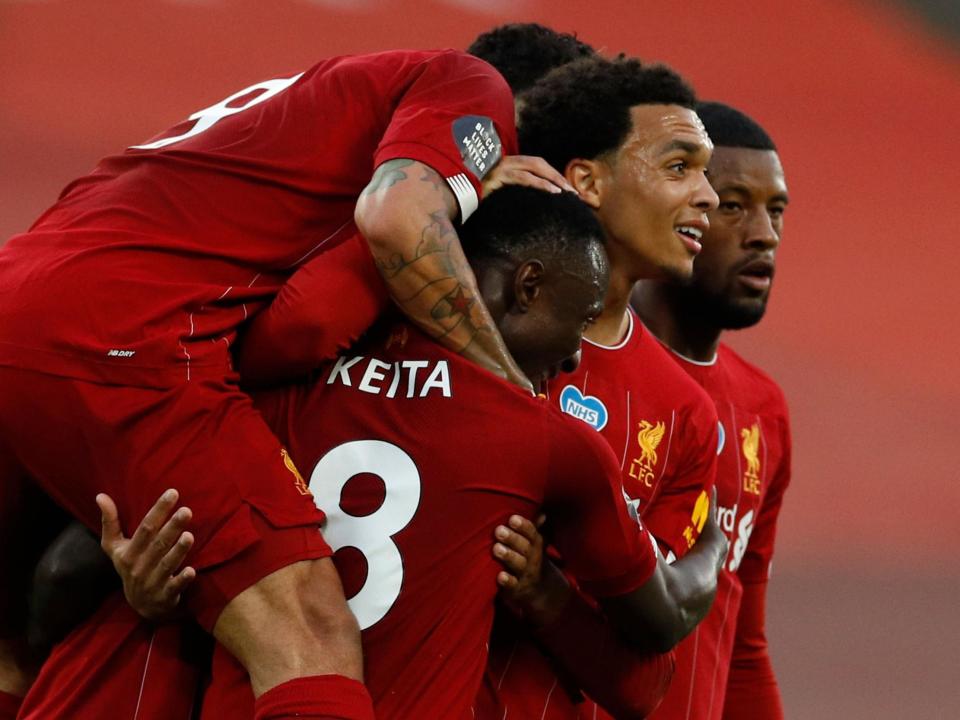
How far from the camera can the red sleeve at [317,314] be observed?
279cm

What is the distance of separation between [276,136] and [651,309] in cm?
158

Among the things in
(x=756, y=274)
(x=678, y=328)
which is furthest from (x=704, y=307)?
(x=756, y=274)

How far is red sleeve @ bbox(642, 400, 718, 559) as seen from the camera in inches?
130

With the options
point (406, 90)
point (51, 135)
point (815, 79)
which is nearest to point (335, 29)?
point (51, 135)

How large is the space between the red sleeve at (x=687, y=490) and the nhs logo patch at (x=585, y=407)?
7.0 inches

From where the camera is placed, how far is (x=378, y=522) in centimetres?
275

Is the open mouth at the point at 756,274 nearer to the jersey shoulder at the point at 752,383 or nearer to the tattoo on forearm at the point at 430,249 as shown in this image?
the jersey shoulder at the point at 752,383

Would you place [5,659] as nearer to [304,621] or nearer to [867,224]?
[304,621]

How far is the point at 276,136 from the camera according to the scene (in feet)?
9.61

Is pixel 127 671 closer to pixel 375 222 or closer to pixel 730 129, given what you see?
pixel 375 222

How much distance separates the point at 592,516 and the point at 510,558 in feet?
0.56

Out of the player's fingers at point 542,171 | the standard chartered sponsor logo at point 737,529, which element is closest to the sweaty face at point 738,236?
the standard chartered sponsor logo at point 737,529

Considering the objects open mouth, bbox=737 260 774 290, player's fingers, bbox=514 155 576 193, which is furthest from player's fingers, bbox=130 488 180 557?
open mouth, bbox=737 260 774 290

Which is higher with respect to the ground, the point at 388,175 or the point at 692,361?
the point at 388,175
